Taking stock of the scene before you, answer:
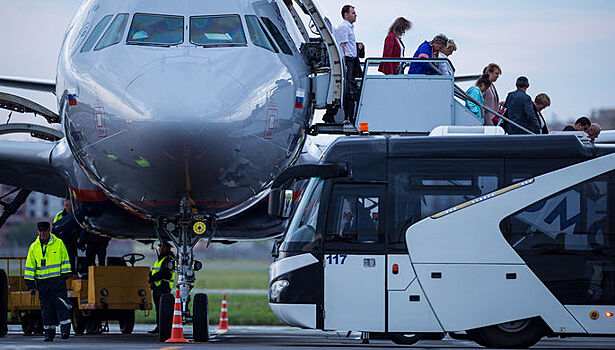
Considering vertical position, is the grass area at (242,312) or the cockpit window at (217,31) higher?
the cockpit window at (217,31)

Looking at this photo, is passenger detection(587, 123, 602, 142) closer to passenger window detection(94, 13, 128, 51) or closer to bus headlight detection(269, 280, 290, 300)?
bus headlight detection(269, 280, 290, 300)

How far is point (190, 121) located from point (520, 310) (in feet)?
15.3

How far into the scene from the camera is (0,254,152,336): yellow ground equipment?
1972 centimetres

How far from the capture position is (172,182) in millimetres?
15078

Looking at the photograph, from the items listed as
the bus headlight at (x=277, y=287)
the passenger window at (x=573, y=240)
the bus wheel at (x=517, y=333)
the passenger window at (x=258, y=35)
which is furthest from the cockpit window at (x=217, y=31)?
the bus wheel at (x=517, y=333)

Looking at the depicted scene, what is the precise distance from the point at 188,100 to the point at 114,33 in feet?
6.49

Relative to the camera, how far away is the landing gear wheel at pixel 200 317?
15992 mm

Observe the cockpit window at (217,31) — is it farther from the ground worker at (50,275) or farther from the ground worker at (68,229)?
the ground worker at (68,229)

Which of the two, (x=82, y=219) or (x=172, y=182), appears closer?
(x=172, y=182)

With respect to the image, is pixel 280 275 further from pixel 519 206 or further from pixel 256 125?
pixel 519 206

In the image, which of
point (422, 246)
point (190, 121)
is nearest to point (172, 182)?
point (190, 121)

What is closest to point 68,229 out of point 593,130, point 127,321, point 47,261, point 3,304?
point 127,321

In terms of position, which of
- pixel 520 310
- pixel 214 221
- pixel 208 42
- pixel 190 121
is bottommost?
pixel 520 310

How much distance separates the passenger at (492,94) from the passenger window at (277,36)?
4240 millimetres
